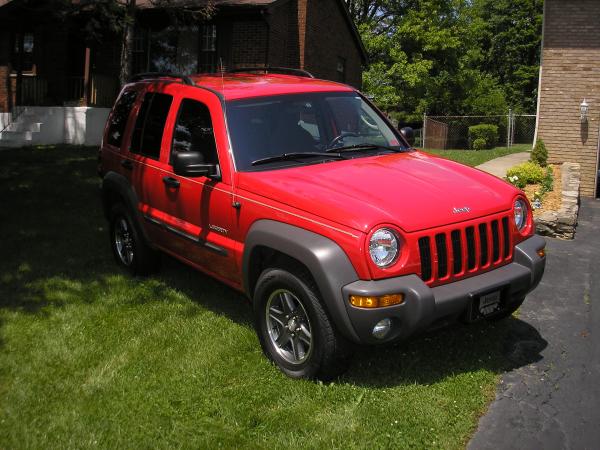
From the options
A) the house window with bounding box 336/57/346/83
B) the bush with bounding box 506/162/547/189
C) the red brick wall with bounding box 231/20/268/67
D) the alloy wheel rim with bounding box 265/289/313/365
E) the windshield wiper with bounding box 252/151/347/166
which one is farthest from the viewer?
the house window with bounding box 336/57/346/83

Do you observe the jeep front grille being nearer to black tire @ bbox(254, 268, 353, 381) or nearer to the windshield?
black tire @ bbox(254, 268, 353, 381)

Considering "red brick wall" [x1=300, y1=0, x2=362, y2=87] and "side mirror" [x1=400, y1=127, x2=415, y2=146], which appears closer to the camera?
"side mirror" [x1=400, y1=127, x2=415, y2=146]

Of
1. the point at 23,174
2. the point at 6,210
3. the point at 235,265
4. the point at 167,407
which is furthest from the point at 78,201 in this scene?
the point at 167,407

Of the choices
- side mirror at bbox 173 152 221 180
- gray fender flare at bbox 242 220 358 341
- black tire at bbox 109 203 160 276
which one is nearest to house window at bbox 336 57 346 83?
black tire at bbox 109 203 160 276

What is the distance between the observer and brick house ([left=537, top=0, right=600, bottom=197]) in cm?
1288

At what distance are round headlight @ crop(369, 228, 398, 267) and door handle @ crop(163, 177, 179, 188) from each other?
2.15m

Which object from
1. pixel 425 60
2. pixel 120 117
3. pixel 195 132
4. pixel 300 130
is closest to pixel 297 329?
pixel 300 130

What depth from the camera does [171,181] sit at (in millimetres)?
5219

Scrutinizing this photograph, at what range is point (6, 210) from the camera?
938 centimetres

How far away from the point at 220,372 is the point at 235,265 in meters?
0.79

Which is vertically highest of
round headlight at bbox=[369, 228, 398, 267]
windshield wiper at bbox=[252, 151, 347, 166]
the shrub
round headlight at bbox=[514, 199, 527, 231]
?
windshield wiper at bbox=[252, 151, 347, 166]

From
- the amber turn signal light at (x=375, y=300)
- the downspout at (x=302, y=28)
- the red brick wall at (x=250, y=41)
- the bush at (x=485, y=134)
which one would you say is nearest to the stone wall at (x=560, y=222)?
the amber turn signal light at (x=375, y=300)

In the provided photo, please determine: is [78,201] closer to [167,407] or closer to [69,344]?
[69,344]

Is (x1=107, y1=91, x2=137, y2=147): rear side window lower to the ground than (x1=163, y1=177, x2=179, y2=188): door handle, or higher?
higher
